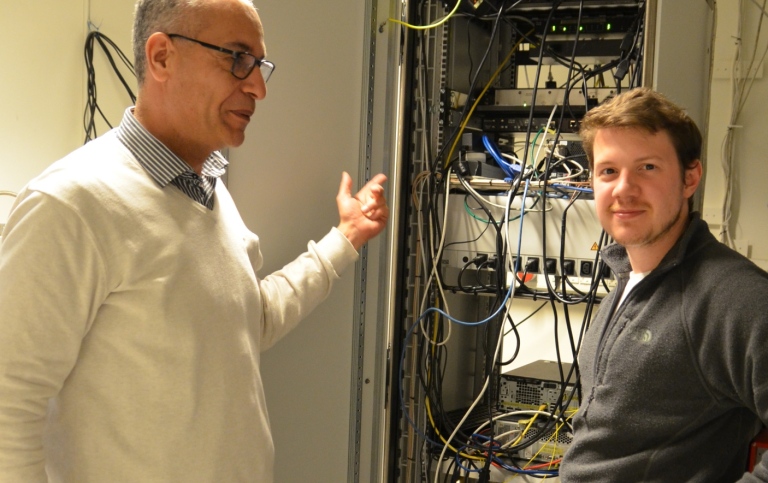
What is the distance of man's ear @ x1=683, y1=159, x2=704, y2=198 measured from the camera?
142 centimetres

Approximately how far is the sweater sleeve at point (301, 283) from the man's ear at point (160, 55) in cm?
52

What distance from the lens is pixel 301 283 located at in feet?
5.57

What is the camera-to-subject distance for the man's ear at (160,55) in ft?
4.40

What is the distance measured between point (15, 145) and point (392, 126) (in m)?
1.74

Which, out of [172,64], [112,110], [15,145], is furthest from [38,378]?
Result: [112,110]

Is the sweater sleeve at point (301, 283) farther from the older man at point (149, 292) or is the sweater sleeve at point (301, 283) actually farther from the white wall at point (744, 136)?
the white wall at point (744, 136)

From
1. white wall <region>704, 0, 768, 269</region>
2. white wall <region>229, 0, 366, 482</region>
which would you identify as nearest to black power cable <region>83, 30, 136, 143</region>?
white wall <region>229, 0, 366, 482</region>

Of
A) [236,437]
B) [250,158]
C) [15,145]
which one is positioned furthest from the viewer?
[15,145]

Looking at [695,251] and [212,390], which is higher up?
[695,251]

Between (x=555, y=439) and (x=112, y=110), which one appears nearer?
(x=555, y=439)

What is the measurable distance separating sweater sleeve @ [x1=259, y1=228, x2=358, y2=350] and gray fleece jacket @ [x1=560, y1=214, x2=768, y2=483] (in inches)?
26.5

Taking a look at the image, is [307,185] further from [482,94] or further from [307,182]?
[482,94]

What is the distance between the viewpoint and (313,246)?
1775mm

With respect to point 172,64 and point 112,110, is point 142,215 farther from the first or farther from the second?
point 112,110
